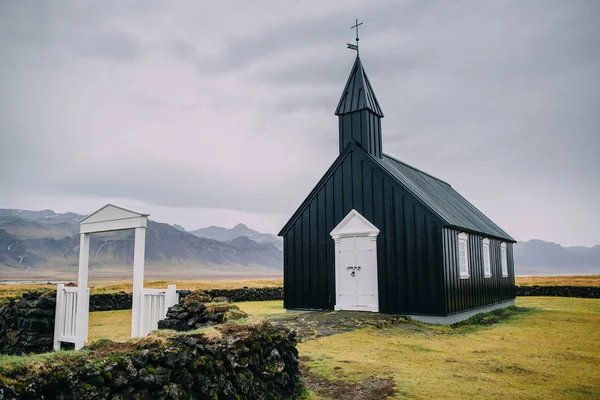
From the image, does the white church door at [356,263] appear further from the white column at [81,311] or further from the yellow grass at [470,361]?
the white column at [81,311]

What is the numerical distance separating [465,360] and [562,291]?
98.1 ft

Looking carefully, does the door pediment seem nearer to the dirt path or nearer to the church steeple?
the church steeple

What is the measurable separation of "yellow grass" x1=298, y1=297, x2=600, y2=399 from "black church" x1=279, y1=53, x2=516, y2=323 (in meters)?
2.26

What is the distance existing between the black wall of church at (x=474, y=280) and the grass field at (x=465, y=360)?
1.52 meters

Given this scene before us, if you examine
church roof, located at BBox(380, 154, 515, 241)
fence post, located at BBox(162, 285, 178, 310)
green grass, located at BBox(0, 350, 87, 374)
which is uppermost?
church roof, located at BBox(380, 154, 515, 241)

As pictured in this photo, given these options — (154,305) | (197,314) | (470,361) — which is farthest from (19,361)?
(470,361)

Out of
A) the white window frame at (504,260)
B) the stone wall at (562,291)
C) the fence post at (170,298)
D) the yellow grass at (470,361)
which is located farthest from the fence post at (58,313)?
the stone wall at (562,291)

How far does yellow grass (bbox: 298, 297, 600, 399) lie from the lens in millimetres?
8562

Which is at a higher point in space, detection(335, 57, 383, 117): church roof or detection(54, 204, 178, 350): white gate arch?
detection(335, 57, 383, 117): church roof

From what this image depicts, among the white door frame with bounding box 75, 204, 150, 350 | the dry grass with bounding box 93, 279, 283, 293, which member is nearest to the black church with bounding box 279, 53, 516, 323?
the white door frame with bounding box 75, 204, 150, 350

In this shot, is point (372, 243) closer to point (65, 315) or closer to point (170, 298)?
point (170, 298)

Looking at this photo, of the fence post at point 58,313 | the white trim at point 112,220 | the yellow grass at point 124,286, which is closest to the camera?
the white trim at point 112,220

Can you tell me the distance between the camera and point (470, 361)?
11.0 metres

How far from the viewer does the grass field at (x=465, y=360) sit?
28.2ft
